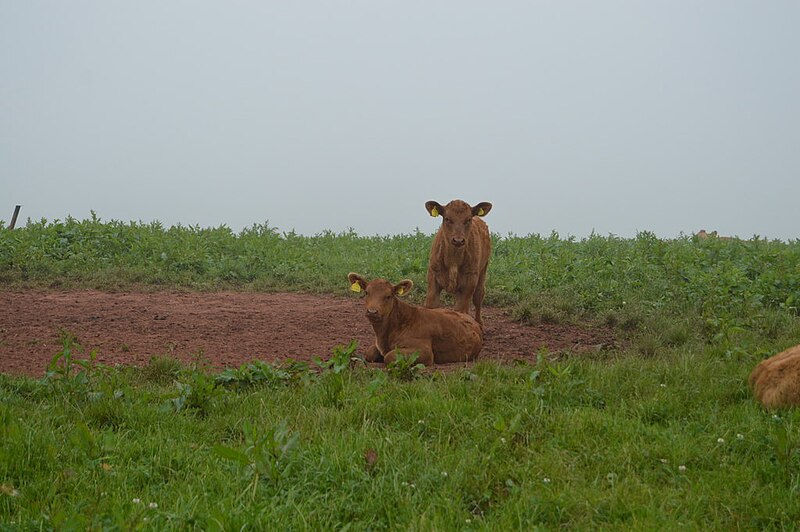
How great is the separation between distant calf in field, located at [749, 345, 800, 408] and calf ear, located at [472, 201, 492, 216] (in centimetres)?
516

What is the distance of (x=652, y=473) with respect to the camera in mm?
4793

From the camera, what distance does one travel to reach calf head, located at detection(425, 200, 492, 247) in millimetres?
10156

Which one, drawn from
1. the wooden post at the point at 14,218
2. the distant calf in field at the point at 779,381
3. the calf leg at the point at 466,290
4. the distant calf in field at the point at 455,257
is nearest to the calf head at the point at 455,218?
the distant calf in field at the point at 455,257

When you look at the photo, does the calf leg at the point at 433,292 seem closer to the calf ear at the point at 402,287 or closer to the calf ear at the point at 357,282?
the calf ear at the point at 402,287

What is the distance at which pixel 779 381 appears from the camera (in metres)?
5.91

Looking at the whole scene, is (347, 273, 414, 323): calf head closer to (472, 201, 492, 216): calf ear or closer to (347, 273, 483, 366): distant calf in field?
(347, 273, 483, 366): distant calf in field

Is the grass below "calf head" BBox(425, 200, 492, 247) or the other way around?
below

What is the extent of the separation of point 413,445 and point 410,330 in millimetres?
3142

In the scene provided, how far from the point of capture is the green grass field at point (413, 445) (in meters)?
4.27

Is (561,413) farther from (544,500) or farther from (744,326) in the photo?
(744,326)

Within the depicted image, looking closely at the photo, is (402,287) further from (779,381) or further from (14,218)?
(14,218)

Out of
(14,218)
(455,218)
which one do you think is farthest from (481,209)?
(14,218)

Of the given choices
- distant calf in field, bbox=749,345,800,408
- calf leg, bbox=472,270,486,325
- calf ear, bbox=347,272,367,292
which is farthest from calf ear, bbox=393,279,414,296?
distant calf in field, bbox=749,345,800,408

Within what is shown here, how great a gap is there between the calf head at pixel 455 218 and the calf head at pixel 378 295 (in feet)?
6.26
